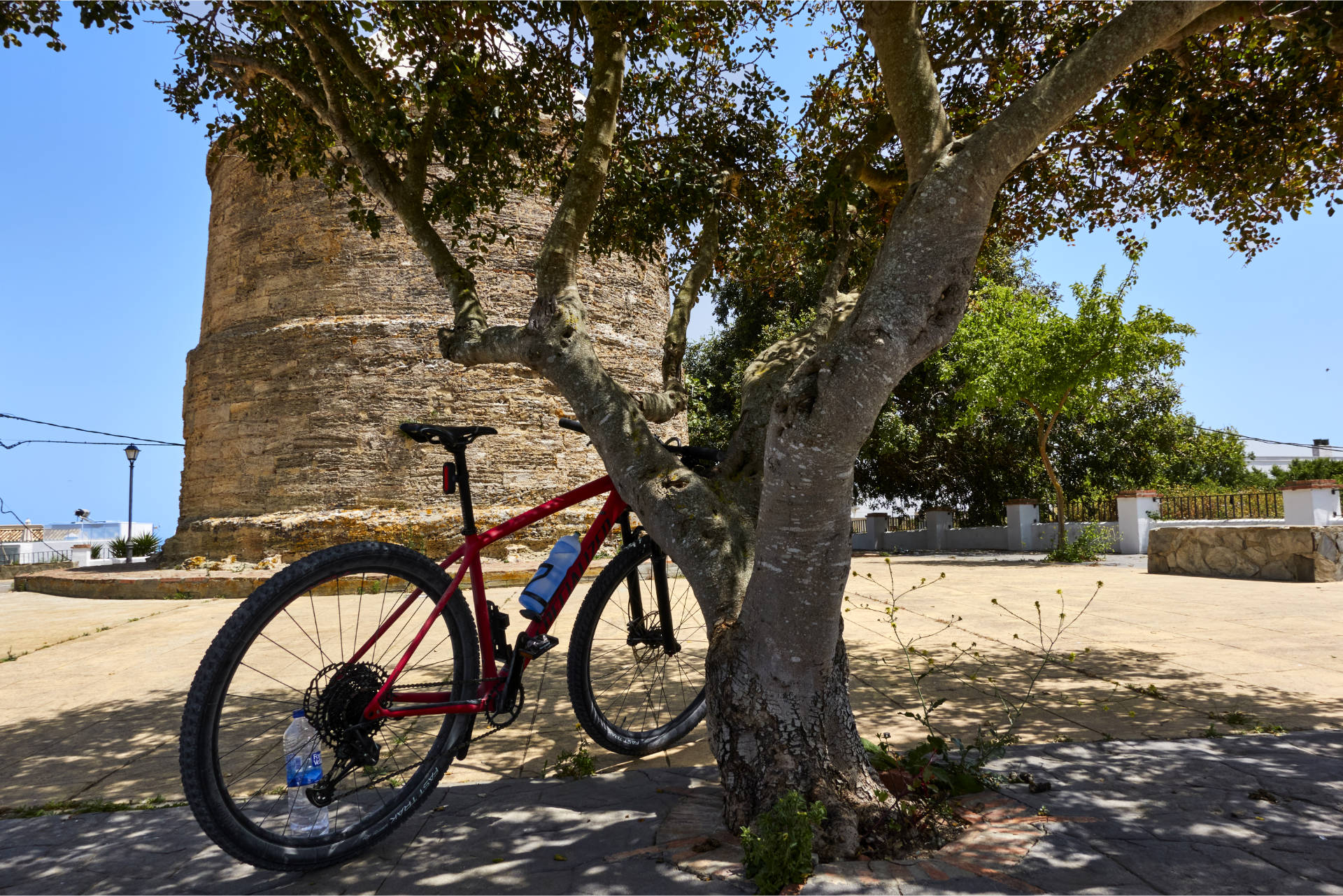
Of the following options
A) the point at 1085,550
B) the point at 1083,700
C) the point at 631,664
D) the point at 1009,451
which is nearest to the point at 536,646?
the point at 631,664

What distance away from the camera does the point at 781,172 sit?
6.49m

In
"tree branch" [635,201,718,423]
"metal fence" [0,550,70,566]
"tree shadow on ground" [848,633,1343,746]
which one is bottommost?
"metal fence" [0,550,70,566]

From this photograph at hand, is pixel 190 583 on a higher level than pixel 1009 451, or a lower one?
lower

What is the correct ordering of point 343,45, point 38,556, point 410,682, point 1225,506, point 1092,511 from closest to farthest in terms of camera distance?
point 410,682 → point 343,45 → point 1225,506 → point 1092,511 → point 38,556

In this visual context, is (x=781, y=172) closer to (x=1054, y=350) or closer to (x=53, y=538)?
(x=1054, y=350)

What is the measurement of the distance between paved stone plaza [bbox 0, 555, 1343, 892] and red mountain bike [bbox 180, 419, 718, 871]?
0.15m

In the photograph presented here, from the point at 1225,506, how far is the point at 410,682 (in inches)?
684

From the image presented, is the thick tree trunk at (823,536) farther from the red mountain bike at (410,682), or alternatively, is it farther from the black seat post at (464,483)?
the black seat post at (464,483)

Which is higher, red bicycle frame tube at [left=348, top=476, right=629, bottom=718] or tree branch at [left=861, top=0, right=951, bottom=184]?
tree branch at [left=861, top=0, right=951, bottom=184]

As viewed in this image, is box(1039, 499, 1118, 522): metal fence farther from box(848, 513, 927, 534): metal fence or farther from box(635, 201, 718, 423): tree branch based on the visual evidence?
box(635, 201, 718, 423): tree branch

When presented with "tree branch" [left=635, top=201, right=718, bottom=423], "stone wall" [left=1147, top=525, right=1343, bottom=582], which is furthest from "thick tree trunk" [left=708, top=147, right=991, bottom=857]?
"stone wall" [left=1147, top=525, right=1343, bottom=582]

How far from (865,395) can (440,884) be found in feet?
5.75

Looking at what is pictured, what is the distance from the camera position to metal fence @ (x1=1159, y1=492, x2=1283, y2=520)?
1455 cm

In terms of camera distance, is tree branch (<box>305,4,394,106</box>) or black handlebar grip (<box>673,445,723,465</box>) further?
tree branch (<box>305,4,394,106</box>)
